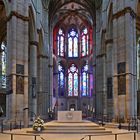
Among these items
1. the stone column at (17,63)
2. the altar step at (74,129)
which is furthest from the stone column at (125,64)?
the stone column at (17,63)

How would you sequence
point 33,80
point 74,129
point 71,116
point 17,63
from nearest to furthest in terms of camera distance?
point 74,129, point 17,63, point 71,116, point 33,80

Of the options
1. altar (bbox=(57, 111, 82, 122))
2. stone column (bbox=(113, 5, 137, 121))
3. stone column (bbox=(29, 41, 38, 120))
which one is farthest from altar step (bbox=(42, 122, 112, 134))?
stone column (bbox=(29, 41, 38, 120))

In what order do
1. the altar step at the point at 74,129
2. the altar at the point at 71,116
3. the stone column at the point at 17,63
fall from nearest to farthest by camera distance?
1. the altar step at the point at 74,129
2. the stone column at the point at 17,63
3. the altar at the point at 71,116

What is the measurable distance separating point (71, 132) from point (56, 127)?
2.07m

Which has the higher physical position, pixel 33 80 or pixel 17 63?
pixel 17 63

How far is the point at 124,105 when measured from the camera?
29.0 meters

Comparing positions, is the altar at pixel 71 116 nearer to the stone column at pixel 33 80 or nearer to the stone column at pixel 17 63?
the stone column at pixel 17 63

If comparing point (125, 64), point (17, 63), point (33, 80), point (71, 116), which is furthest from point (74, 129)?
point (33, 80)

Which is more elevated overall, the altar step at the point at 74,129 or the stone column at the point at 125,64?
the stone column at the point at 125,64

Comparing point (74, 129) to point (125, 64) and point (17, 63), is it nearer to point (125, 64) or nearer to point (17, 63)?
point (125, 64)

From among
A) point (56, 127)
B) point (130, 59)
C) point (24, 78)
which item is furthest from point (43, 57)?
point (56, 127)

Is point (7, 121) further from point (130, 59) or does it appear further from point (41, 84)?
point (41, 84)

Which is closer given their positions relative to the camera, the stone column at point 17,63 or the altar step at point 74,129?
the altar step at point 74,129

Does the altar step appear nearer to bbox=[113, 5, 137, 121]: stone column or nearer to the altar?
the altar
